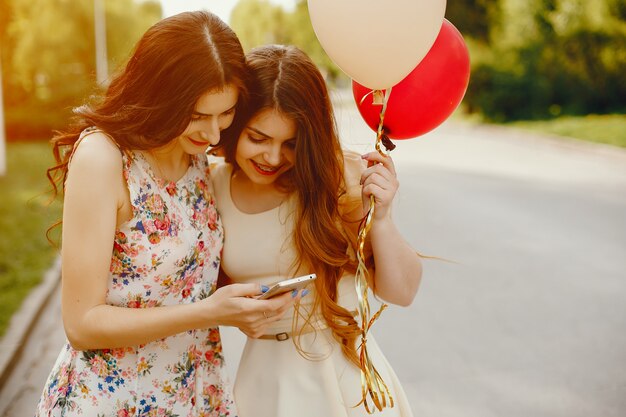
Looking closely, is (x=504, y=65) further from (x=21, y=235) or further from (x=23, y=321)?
(x=23, y=321)

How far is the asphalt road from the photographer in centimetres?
432

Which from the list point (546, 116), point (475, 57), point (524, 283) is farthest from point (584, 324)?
point (475, 57)

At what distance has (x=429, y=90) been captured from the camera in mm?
2287

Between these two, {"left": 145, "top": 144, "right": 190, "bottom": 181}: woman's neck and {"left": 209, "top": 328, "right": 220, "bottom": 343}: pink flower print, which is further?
{"left": 209, "top": 328, "right": 220, "bottom": 343}: pink flower print

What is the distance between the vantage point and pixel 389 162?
2.20 meters

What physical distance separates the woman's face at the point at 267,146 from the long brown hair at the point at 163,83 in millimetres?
219

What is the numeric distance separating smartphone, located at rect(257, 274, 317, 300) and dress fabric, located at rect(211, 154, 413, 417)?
401mm

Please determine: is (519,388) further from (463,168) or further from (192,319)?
(463,168)

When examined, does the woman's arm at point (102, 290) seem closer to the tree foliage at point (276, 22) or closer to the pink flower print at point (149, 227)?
the pink flower print at point (149, 227)

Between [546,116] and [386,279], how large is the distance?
2232 centimetres

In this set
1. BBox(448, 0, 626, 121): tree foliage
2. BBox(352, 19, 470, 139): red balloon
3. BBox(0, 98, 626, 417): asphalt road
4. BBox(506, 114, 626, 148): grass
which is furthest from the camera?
BBox(448, 0, 626, 121): tree foliage

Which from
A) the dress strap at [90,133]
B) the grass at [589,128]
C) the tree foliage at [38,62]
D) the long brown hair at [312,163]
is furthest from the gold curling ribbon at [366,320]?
the tree foliage at [38,62]

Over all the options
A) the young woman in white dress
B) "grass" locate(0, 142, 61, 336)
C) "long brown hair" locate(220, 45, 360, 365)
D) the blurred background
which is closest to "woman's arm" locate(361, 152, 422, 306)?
the young woman in white dress

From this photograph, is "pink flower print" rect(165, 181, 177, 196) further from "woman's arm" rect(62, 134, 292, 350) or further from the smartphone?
A: the smartphone
